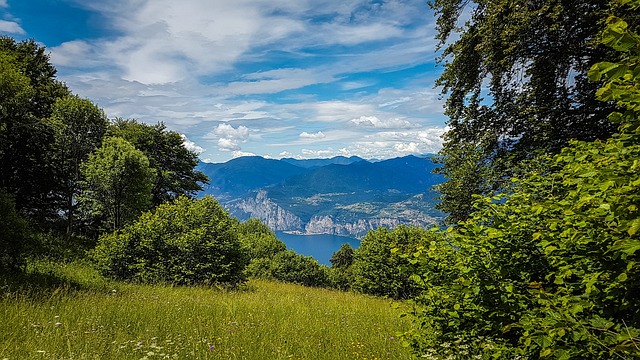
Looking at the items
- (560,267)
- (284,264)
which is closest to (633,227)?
(560,267)

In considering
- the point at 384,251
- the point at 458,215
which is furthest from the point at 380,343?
the point at 384,251

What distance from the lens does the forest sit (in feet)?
7.54

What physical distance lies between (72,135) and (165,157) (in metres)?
16.4

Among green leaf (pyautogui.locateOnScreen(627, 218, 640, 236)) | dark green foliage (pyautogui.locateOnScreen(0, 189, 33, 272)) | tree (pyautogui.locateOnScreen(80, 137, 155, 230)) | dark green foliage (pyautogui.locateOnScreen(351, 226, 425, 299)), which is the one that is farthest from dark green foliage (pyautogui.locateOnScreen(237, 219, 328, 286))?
green leaf (pyautogui.locateOnScreen(627, 218, 640, 236))

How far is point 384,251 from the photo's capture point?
25.7 m

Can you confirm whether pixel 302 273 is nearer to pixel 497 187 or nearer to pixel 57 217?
pixel 57 217

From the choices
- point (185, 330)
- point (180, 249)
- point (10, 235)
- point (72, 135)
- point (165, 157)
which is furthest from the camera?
point (165, 157)

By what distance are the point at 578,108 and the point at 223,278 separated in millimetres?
15088

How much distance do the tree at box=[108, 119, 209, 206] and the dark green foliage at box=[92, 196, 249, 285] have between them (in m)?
27.1

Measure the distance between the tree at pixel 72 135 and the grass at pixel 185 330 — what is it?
73.4ft

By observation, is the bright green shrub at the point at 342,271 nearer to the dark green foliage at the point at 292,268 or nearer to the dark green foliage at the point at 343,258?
the dark green foliage at the point at 343,258

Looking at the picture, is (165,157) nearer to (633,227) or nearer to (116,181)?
(116,181)

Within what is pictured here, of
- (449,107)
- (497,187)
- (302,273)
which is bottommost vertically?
(302,273)

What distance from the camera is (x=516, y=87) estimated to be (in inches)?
451
